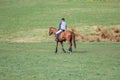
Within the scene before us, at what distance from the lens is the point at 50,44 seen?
40.4 metres

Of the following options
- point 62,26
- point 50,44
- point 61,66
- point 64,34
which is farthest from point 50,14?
point 61,66

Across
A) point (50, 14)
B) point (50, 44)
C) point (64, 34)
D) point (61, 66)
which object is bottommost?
point (50, 44)

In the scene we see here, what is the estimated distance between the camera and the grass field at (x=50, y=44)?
22172 mm

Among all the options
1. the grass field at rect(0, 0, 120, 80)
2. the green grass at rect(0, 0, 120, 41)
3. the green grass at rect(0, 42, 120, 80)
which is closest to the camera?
the green grass at rect(0, 42, 120, 80)

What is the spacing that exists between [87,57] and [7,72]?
774 cm

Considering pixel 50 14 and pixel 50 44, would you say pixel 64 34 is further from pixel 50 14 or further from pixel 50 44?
pixel 50 14

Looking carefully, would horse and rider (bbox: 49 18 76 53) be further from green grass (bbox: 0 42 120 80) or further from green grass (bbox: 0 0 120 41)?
green grass (bbox: 0 0 120 41)

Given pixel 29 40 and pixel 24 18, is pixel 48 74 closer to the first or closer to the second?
pixel 29 40

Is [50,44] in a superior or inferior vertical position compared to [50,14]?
inferior

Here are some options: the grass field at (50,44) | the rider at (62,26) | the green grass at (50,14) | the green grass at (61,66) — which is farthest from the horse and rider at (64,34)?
the green grass at (50,14)

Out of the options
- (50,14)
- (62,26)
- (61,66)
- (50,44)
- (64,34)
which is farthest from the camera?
(50,14)

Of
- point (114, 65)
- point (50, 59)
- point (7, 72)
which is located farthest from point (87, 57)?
point (7, 72)

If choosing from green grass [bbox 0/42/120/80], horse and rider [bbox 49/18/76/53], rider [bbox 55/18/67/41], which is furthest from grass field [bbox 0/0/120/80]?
rider [bbox 55/18/67/41]

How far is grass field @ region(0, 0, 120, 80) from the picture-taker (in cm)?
2217
